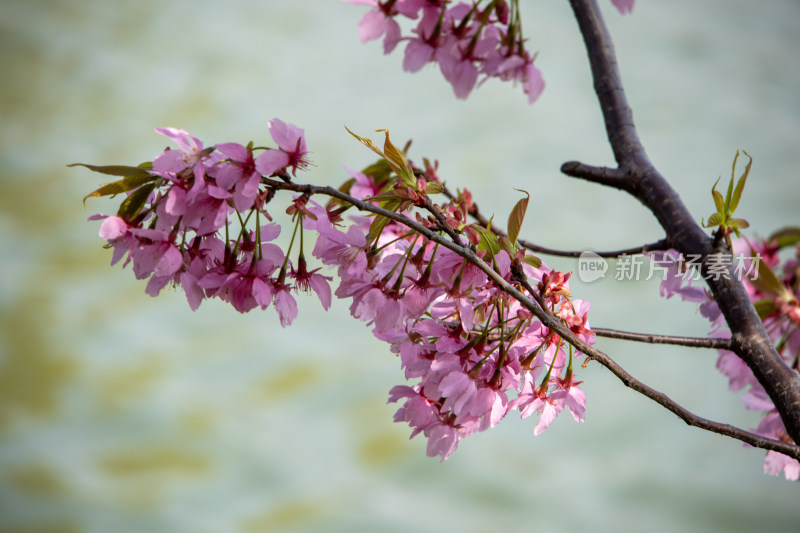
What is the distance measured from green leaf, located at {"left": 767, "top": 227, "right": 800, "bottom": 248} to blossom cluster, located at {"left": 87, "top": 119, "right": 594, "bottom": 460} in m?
0.44

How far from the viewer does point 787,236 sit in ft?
2.88

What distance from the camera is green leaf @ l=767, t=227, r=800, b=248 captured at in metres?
0.87

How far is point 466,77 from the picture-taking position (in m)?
0.79

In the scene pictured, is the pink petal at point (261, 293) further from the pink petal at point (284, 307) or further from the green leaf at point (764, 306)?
the green leaf at point (764, 306)

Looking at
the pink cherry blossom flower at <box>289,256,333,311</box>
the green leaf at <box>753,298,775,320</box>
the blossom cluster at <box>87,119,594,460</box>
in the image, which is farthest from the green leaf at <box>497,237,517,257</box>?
the green leaf at <box>753,298,775,320</box>

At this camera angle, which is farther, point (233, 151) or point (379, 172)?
point (379, 172)

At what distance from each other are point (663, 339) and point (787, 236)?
37cm

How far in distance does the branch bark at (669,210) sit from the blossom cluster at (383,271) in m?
0.16

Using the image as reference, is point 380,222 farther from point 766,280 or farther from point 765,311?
point 765,311

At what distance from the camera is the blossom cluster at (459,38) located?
29.7 inches

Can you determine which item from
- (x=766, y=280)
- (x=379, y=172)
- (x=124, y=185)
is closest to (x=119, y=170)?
(x=124, y=185)

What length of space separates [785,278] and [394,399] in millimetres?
647

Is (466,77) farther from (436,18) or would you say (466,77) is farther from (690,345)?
(690,345)

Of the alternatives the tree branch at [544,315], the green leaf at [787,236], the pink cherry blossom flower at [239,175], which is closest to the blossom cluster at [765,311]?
the green leaf at [787,236]
